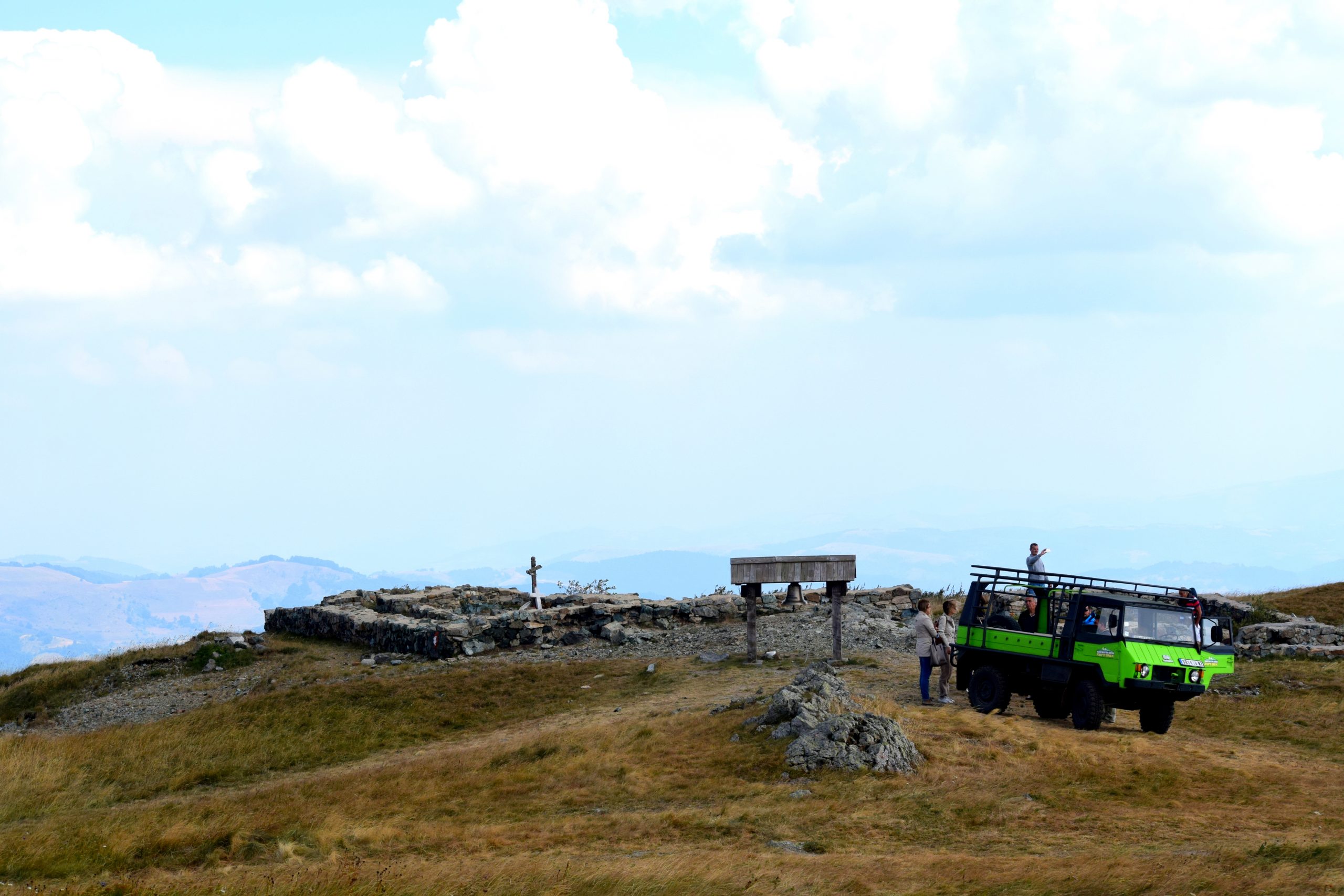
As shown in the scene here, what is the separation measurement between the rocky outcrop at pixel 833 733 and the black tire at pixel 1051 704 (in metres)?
3.71

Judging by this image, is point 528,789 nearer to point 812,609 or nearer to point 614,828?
point 614,828

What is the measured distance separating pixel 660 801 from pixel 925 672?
690 centimetres

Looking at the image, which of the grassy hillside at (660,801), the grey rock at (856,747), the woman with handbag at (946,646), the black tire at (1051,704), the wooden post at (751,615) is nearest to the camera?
the grassy hillside at (660,801)

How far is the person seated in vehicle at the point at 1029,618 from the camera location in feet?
67.3

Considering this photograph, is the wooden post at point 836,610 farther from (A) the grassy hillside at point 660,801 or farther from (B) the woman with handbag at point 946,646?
(B) the woman with handbag at point 946,646

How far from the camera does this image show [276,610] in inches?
1571

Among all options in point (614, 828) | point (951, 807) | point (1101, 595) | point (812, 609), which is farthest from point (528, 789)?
point (812, 609)

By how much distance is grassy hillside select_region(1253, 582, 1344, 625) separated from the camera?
32.1 m

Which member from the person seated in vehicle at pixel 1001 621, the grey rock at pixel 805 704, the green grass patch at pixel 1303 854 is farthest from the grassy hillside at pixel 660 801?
the person seated in vehicle at pixel 1001 621

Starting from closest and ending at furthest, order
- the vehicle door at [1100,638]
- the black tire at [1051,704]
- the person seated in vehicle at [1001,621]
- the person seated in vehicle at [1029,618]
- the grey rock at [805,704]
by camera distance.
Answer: the grey rock at [805,704] → the vehicle door at [1100,638] → the black tire at [1051,704] → the person seated in vehicle at [1001,621] → the person seated in vehicle at [1029,618]

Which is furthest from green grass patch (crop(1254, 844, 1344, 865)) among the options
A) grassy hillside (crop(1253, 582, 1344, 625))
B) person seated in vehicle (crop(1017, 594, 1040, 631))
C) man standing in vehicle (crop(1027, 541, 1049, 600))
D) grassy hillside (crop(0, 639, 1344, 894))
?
grassy hillside (crop(1253, 582, 1344, 625))

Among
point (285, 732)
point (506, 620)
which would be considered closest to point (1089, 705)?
point (285, 732)

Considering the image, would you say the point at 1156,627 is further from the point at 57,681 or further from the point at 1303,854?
the point at 57,681

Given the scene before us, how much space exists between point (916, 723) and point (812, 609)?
14110 millimetres
